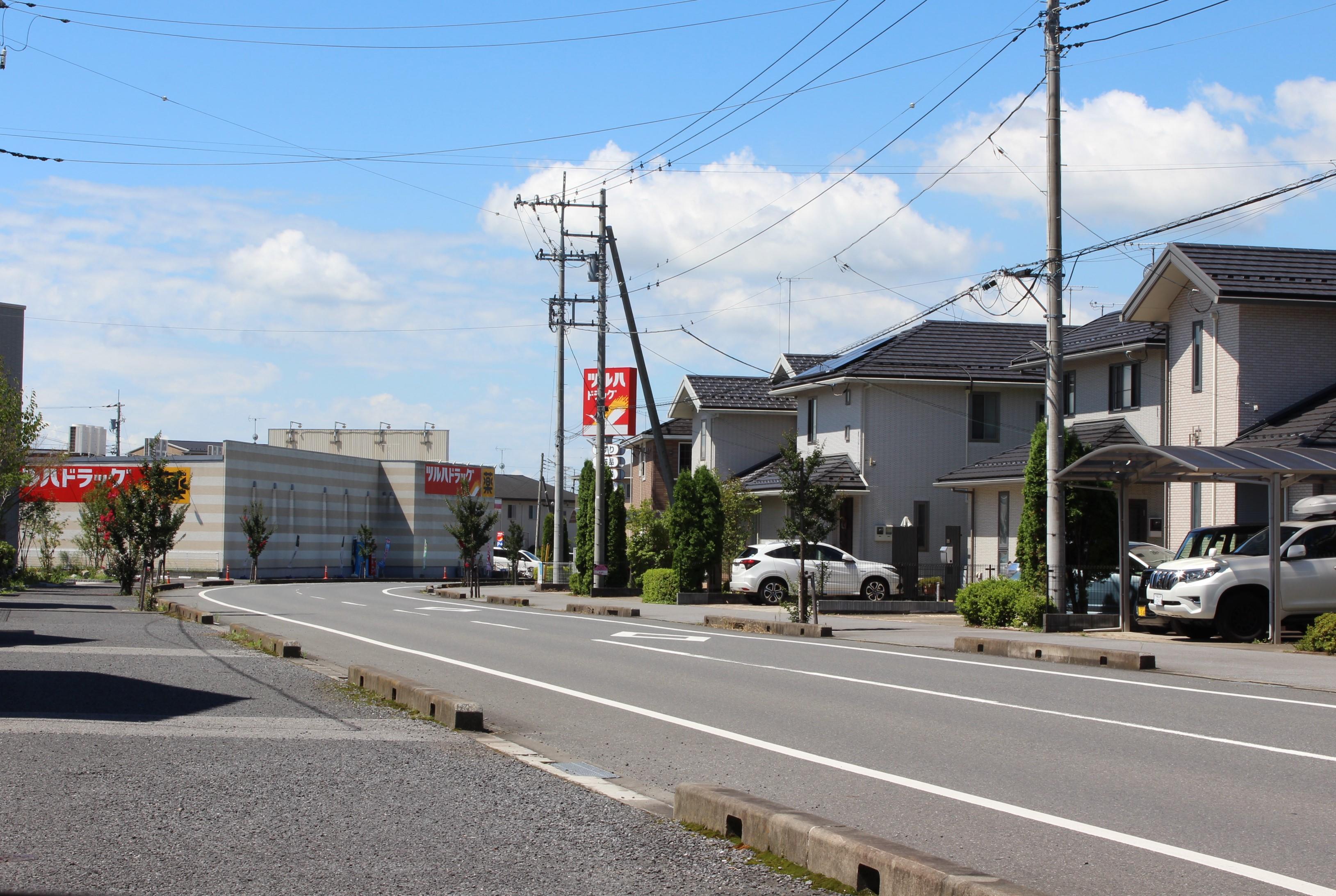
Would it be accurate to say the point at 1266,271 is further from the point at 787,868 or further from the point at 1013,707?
the point at 787,868

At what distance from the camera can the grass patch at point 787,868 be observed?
223 inches

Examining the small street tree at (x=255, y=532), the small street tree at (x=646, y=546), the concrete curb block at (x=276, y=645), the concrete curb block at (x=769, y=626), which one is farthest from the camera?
the small street tree at (x=255, y=532)

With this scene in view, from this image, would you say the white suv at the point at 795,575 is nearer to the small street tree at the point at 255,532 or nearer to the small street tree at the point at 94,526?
the small street tree at the point at 94,526

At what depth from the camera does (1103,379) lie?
3322cm

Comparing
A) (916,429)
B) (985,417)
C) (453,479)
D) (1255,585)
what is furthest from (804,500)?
(453,479)

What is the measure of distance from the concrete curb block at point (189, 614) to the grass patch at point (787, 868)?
63.9 ft

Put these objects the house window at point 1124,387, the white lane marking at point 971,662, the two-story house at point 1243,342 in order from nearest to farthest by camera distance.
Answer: the white lane marking at point 971,662
the two-story house at point 1243,342
the house window at point 1124,387

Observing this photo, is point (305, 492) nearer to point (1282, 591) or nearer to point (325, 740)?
point (1282, 591)

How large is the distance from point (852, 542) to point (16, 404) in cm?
2556

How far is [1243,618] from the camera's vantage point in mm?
20359

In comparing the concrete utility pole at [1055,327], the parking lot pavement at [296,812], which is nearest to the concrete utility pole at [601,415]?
the concrete utility pole at [1055,327]

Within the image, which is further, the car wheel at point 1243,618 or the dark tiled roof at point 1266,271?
the dark tiled roof at point 1266,271

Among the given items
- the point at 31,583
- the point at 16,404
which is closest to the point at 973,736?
the point at 16,404

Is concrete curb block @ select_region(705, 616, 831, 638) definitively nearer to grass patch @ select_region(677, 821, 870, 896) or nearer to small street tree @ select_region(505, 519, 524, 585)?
grass patch @ select_region(677, 821, 870, 896)
